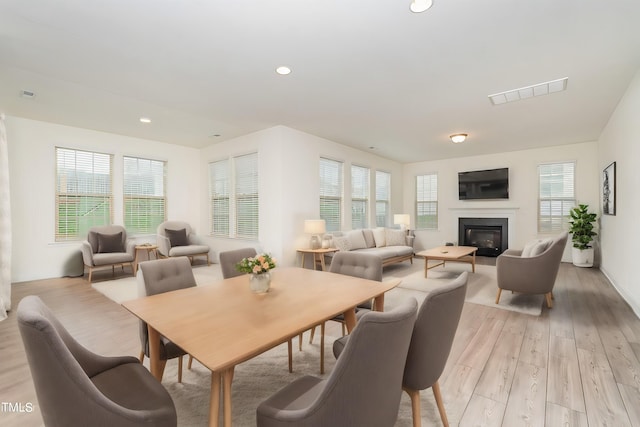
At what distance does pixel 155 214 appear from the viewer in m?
6.53

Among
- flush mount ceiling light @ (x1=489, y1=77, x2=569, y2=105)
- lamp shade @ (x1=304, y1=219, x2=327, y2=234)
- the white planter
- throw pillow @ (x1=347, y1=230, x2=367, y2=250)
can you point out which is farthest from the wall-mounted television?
lamp shade @ (x1=304, y1=219, x2=327, y2=234)

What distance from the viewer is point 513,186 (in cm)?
723

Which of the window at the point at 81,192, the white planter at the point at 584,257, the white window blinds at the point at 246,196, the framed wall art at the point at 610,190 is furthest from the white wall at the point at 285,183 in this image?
the white planter at the point at 584,257

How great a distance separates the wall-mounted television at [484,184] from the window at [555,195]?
2.42 feet

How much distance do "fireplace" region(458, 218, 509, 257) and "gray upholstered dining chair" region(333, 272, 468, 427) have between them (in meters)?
7.05

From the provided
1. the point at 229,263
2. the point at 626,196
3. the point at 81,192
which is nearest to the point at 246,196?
the point at 81,192

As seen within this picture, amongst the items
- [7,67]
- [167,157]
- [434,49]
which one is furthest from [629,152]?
[167,157]

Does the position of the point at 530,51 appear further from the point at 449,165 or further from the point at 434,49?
the point at 449,165

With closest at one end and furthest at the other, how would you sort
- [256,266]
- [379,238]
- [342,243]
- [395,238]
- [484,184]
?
[256,266]
[342,243]
[379,238]
[395,238]
[484,184]

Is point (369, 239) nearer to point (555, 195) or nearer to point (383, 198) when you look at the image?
point (383, 198)

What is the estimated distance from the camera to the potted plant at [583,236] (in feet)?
19.1

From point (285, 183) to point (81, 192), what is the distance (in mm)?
3897

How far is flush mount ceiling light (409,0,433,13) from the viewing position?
6.88 ft

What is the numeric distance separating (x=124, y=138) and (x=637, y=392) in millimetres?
7800
